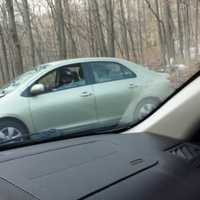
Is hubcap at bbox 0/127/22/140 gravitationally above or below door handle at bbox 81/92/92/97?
above

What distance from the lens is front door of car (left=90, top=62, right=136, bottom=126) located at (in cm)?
455

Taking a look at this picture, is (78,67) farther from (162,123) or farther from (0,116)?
(162,123)

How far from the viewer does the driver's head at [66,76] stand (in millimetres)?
5461

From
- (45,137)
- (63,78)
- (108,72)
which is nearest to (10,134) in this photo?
(45,137)

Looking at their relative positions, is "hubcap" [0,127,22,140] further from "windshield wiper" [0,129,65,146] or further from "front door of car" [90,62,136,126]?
"front door of car" [90,62,136,126]

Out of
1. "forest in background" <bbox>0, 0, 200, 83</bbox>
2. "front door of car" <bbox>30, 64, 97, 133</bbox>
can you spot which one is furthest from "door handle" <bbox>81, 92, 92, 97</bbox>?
"forest in background" <bbox>0, 0, 200, 83</bbox>

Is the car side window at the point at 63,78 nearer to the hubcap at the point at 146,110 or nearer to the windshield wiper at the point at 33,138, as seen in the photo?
the hubcap at the point at 146,110

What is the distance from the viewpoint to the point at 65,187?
1597 millimetres

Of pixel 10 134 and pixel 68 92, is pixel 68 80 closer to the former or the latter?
pixel 68 92

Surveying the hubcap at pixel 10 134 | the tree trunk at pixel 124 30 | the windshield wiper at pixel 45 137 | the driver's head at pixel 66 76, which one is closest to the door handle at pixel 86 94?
the driver's head at pixel 66 76

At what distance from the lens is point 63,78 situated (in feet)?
18.2

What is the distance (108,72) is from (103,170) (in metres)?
4.07

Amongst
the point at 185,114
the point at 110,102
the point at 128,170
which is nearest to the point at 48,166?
the point at 128,170

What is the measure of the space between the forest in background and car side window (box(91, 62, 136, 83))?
958 cm
